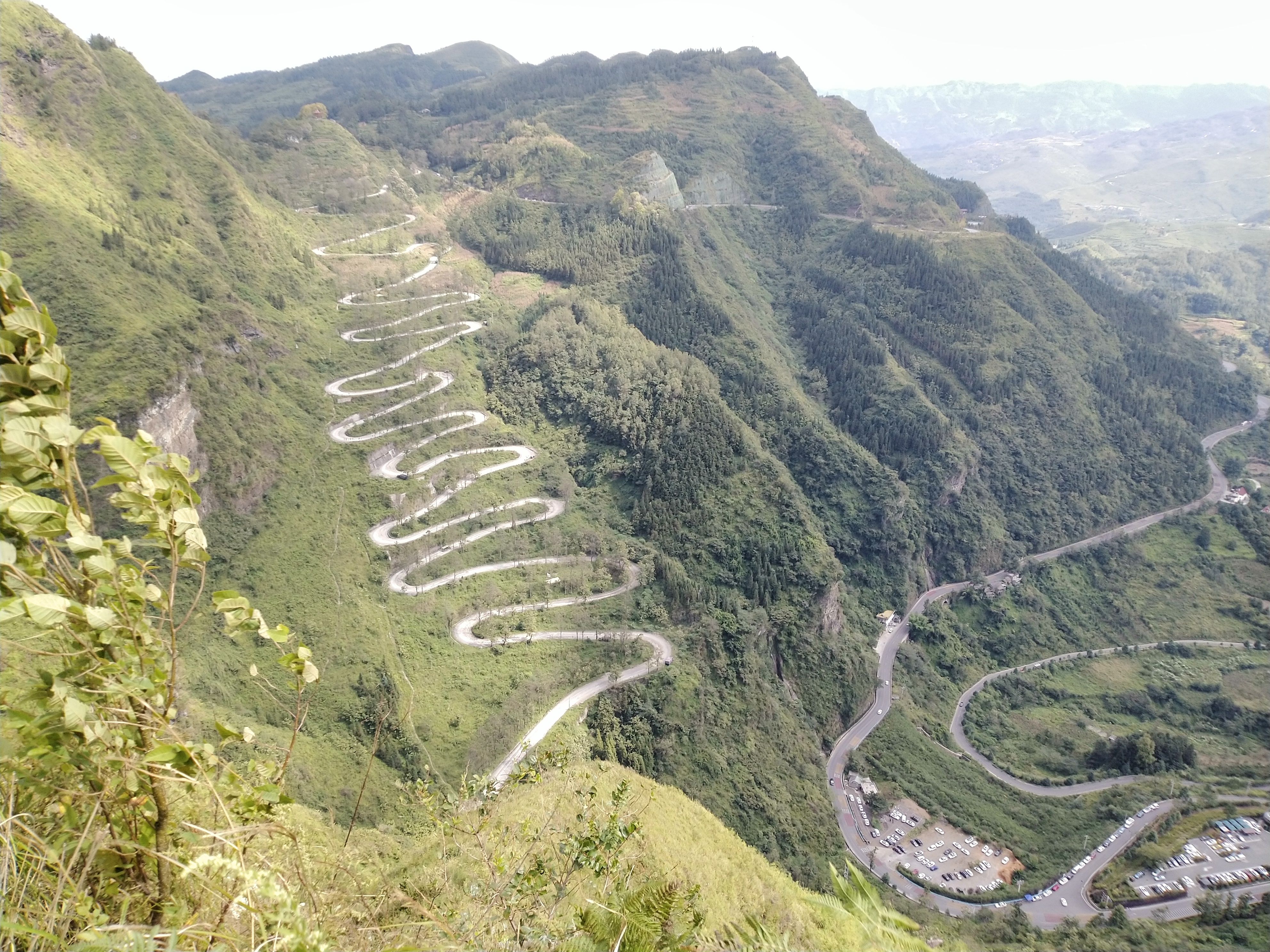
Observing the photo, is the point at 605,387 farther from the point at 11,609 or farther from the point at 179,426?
the point at 11,609

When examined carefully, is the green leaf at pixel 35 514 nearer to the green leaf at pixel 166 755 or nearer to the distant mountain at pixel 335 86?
the green leaf at pixel 166 755

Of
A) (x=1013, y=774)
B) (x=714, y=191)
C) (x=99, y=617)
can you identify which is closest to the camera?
(x=99, y=617)

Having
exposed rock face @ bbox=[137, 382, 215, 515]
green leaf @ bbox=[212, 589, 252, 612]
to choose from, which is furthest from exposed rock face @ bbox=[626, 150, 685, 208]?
green leaf @ bbox=[212, 589, 252, 612]

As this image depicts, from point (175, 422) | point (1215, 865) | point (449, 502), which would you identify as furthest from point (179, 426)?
point (1215, 865)

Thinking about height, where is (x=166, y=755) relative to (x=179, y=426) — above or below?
above

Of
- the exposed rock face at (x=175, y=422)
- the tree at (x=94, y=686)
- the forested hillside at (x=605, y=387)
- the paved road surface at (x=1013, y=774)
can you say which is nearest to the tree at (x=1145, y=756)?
the paved road surface at (x=1013, y=774)
